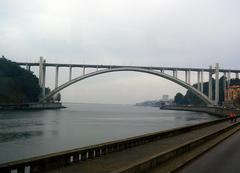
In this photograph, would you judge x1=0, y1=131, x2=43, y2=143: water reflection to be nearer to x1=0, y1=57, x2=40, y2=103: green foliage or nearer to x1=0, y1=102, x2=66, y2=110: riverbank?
x1=0, y1=102, x2=66, y2=110: riverbank

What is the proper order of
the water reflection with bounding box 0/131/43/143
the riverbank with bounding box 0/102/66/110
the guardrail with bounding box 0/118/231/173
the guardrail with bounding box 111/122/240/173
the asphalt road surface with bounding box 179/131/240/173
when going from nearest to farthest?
the guardrail with bounding box 0/118/231/173 → the guardrail with bounding box 111/122/240/173 → the asphalt road surface with bounding box 179/131/240/173 → the water reflection with bounding box 0/131/43/143 → the riverbank with bounding box 0/102/66/110

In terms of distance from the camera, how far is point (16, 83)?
125 metres

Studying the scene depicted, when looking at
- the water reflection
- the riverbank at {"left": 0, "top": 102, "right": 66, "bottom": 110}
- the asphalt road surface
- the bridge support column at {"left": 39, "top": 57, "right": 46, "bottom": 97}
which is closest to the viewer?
the asphalt road surface

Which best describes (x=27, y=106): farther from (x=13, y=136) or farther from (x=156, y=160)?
(x=156, y=160)

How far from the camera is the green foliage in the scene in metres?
121

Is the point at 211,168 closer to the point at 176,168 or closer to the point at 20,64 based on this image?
the point at 176,168

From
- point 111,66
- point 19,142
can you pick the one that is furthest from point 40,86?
point 19,142

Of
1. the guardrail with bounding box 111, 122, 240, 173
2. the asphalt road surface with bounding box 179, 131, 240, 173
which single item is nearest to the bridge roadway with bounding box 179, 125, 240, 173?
the asphalt road surface with bounding box 179, 131, 240, 173

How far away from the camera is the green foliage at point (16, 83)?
12056cm

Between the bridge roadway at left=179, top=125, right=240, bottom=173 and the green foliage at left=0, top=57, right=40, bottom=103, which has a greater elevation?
the green foliage at left=0, top=57, right=40, bottom=103

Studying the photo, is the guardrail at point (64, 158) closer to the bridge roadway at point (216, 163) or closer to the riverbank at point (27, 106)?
the bridge roadway at point (216, 163)

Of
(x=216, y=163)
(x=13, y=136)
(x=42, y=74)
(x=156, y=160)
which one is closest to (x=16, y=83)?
→ (x=42, y=74)

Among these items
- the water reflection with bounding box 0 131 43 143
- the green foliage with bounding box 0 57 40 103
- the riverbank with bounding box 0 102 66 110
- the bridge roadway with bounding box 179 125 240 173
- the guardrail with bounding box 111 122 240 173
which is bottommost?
the water reflection with bounding box 0 131 43 143

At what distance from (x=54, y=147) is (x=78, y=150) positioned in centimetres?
1566
